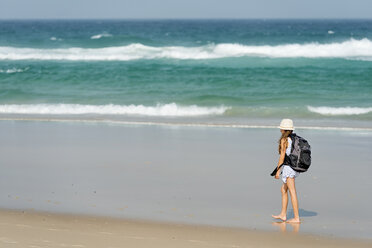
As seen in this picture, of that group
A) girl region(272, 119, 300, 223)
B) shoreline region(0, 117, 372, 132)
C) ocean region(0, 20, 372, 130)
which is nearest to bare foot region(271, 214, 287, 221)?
girl region(272, 119, 300, 223)

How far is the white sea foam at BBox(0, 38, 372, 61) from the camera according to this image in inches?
1369

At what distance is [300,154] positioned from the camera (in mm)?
7027

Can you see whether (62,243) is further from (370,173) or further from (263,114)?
(263,114)

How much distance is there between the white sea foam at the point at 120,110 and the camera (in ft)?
58.3

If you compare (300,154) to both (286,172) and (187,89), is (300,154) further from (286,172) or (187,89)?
(187,89)

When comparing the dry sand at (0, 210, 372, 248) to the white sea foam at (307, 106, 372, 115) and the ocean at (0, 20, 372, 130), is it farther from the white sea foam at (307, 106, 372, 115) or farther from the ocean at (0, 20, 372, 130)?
the white sea foam at (307, 106, 372, 115)

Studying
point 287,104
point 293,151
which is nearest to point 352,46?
point 287,104

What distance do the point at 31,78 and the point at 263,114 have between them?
11544 millimetres

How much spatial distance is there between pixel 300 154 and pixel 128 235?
203cm

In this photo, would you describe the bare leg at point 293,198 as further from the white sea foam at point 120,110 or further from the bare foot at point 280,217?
the white sea foam at point 120,110

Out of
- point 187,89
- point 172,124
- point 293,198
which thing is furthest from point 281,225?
point 187,89

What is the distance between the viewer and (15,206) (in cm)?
786

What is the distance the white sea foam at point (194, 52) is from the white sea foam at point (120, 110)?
1514 cm

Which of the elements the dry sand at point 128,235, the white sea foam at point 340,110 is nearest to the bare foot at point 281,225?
the dry sand at point 128,235
